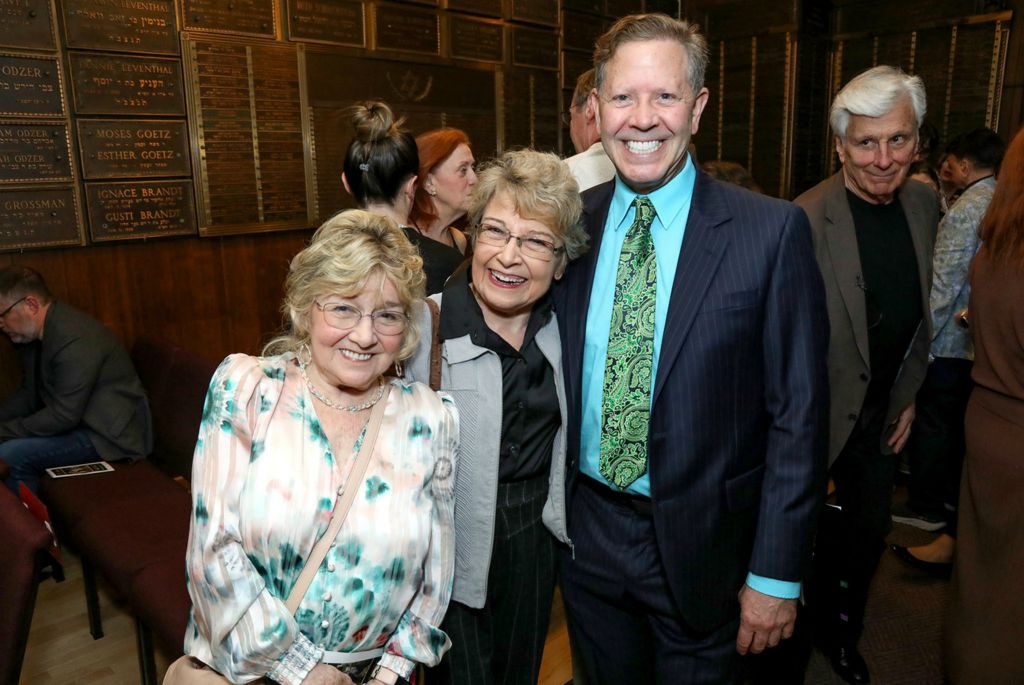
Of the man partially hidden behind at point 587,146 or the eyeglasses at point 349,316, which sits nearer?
the eyeglasses at point 349,316

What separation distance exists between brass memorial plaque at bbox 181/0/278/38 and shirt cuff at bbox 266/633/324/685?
3.47 meters

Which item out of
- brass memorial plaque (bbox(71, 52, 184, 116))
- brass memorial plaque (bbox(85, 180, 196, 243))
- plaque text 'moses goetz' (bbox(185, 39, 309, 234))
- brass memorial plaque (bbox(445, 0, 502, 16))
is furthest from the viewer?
brass memorial plaque (bbox(445, 0, 502, 16))

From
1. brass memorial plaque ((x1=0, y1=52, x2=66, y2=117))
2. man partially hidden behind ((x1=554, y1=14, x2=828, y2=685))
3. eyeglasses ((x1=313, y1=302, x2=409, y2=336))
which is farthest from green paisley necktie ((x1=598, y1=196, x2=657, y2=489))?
brass memorial plaque ((x1=0, y1=52, x2=66, y2=117))

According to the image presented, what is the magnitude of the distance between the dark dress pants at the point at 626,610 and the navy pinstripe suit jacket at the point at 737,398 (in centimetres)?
7

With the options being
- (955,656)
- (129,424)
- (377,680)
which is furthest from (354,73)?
(955,656)

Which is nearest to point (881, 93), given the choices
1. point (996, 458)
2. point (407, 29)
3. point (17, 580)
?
point (996, 458)

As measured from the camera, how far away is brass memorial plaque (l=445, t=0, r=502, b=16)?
4.93 meters

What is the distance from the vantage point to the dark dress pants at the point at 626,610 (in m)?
1.58

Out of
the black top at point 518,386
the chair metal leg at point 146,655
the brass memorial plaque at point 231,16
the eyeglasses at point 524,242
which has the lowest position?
the chair metal leg at point 146,655

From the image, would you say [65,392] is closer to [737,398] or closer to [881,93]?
[737,398]

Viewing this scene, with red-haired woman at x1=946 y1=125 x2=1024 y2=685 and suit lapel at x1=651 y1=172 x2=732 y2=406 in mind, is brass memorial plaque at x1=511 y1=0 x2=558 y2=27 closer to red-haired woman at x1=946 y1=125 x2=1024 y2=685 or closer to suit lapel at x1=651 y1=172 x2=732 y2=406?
red-haired woman at x1=946 y1=125 x2=1024 y2=685

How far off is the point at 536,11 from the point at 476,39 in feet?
2.32

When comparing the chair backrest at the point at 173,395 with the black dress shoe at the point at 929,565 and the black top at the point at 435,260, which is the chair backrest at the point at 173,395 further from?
the black dress shoe at the point at 929,565

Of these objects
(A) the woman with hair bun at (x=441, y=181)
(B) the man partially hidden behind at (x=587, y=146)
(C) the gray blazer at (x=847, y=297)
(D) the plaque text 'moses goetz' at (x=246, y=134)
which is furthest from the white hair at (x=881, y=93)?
(D) the plaque text 'moses goetz' at (x=246, y=134)
